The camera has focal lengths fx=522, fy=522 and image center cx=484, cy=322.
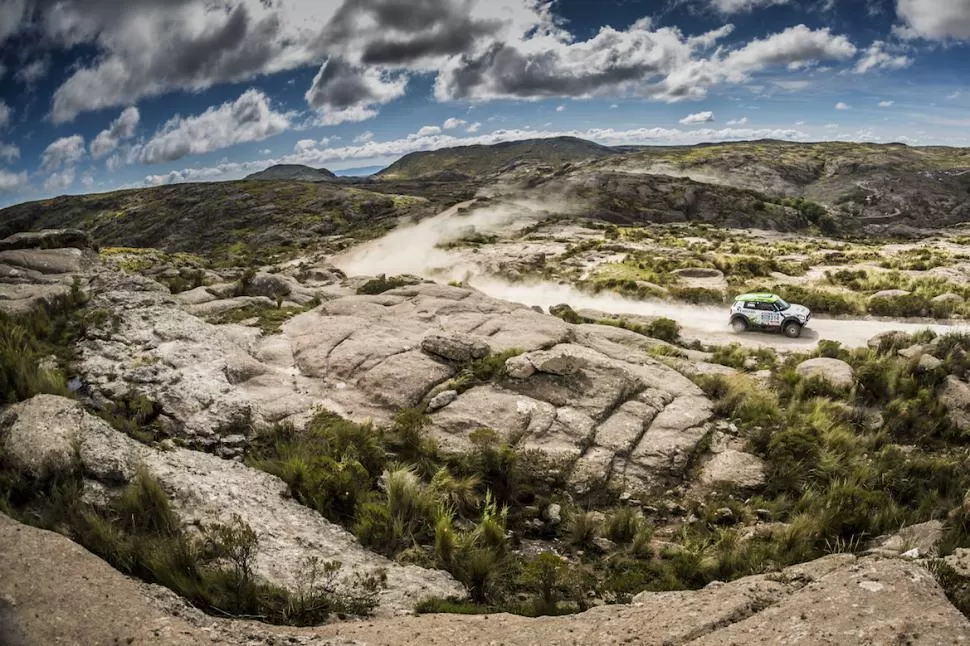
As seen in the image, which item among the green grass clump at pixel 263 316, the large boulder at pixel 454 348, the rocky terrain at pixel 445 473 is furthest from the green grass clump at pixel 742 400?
the green grass clump at pixel 263 316

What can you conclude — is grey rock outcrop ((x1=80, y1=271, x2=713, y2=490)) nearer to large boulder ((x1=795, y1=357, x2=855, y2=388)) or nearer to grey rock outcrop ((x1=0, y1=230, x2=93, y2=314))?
grey rock outcrop ((x1=0, y1=230, x2=93, y2=314))

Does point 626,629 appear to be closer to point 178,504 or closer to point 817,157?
point 178,504

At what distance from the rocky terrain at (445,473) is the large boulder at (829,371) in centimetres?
19

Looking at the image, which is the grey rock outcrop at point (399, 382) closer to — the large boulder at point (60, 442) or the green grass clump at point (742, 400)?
the green grass clump at point (742, 400)

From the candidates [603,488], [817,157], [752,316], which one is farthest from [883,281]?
[817,157]

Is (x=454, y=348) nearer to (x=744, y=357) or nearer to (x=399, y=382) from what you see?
(x=399, y=382)

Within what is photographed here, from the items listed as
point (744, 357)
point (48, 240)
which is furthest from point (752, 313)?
point (48, 240)

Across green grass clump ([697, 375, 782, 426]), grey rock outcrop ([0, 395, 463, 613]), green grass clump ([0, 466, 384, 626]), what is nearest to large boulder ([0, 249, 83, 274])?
grey rock outcrop ([0, 395, 463, 613])

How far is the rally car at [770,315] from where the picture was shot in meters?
27.2

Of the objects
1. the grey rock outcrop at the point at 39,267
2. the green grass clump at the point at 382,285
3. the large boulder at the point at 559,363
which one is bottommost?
the large boulder at the point at 559,363

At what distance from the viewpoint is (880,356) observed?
2017 cm

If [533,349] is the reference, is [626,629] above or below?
below

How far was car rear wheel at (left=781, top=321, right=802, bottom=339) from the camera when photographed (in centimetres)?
2723

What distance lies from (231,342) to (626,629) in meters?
13.6
